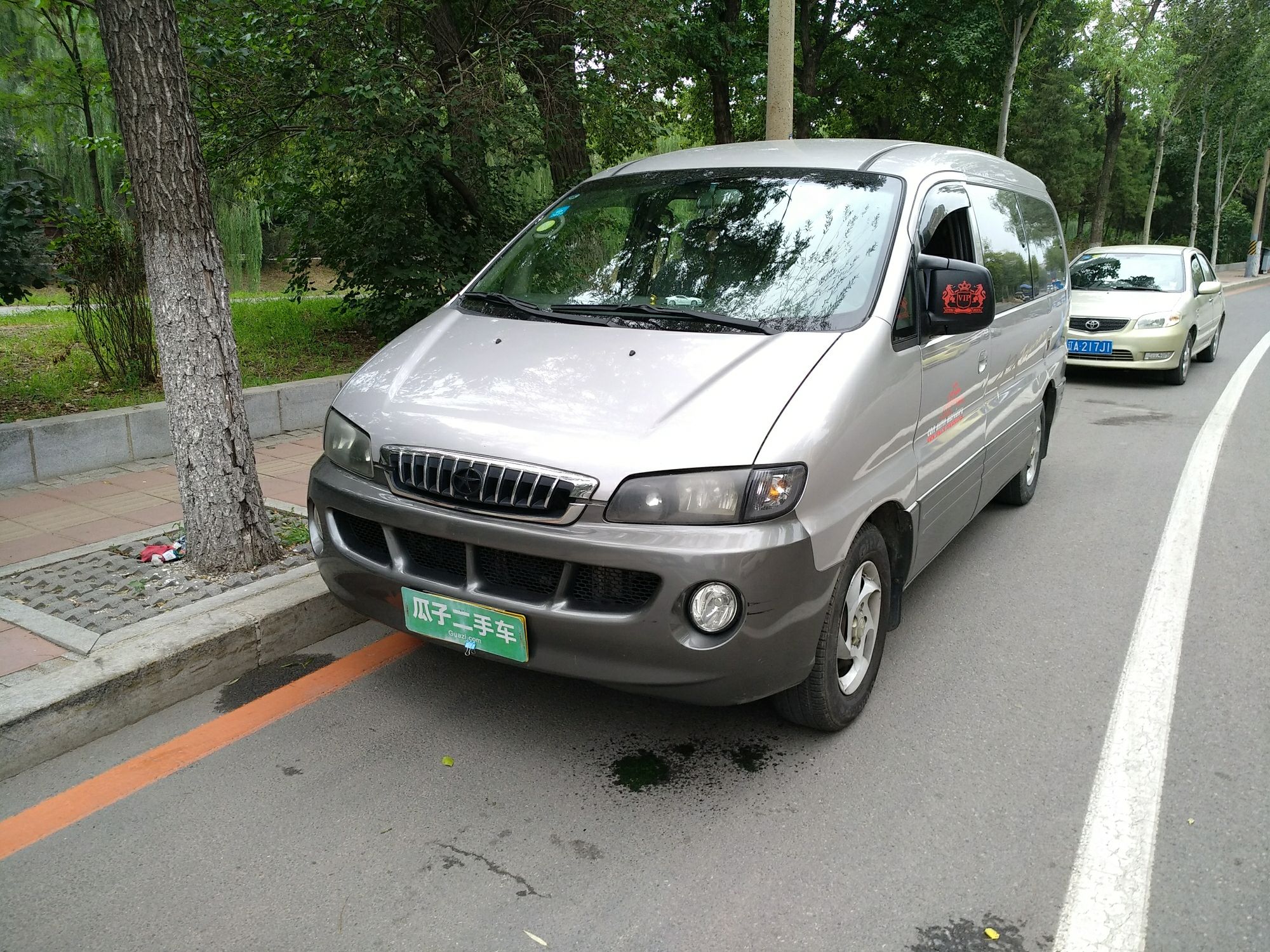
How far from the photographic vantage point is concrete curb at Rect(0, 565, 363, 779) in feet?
10.1

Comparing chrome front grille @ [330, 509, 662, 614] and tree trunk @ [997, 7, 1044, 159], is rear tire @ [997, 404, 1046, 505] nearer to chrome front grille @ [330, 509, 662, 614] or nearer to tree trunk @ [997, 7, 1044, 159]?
chrome front grille @ [330, 509, 662, 614]

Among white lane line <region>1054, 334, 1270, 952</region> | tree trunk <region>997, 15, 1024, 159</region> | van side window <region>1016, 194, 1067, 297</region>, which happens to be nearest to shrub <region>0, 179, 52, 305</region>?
van side window <region>1016, 194, 1067, 297</region>

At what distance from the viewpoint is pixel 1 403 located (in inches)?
261

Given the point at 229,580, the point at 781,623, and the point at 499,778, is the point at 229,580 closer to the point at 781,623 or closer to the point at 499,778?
the point at 499,778

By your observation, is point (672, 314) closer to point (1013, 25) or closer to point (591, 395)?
point (591, 395)

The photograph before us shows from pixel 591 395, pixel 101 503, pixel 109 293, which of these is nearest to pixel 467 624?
pixel 591 395

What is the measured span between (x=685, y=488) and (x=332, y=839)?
4.66ft

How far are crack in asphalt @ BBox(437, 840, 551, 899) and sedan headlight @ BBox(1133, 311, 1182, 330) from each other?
10560 millimetres

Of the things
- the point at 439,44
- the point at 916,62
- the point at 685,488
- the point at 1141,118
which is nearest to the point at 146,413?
the point at 439,44

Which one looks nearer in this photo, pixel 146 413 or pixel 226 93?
pixel 146 413

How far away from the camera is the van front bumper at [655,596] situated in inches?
103

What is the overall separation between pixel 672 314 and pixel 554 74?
19.6ft

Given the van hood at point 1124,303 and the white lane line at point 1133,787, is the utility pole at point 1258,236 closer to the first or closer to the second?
the van hood at point 1124,303

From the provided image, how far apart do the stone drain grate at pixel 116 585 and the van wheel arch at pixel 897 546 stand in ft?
8.63
